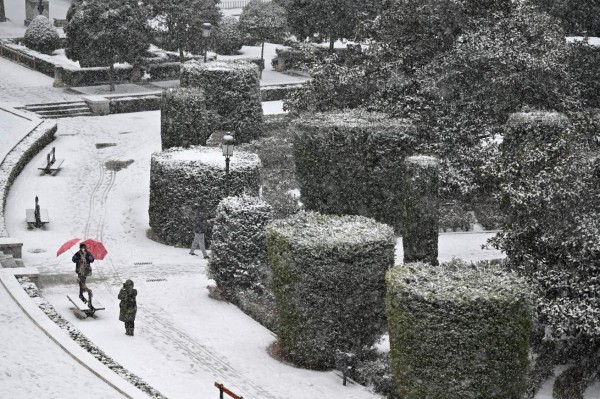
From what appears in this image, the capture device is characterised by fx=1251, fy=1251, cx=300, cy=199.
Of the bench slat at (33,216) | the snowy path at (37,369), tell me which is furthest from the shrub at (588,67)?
the snowy path at (37,369)

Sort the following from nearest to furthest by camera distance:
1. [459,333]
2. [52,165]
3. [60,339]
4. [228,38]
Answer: [459,333] → [60,339] → [52,165] → [228,38]

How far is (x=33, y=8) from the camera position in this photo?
63.1 metres

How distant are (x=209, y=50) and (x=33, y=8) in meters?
11.2

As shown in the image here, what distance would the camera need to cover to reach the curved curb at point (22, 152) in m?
33.2

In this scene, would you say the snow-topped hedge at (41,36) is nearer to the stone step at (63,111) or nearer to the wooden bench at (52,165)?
the stone step at (63,111)

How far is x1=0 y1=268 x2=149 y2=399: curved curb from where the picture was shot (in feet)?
65.3

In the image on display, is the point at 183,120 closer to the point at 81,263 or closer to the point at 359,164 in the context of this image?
the point at 359,164

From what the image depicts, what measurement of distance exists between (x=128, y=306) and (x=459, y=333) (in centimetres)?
638

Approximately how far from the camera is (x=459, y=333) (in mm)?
19453

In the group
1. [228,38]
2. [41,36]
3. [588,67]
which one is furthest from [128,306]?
[228,38]

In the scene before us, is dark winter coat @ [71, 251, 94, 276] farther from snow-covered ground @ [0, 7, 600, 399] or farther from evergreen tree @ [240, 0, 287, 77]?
evergreen tree @ [240, 0, 287, 77]

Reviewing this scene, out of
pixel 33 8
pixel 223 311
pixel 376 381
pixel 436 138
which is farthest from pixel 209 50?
pixel 376 381

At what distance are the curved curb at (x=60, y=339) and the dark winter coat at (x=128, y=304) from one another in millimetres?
1151

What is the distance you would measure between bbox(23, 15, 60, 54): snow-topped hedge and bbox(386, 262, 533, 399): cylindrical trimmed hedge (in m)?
37.9
